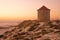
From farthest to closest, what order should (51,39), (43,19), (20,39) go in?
(43,19), (20,39), (51,39)

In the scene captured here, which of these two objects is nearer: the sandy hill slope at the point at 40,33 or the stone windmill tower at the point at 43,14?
the sandy hill slope at the point at 40,33

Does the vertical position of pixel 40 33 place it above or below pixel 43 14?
below

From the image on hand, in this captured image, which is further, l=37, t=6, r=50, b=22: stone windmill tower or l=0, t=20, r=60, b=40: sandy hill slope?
l=37, t=6, r=50, b=22: stone windmill tower

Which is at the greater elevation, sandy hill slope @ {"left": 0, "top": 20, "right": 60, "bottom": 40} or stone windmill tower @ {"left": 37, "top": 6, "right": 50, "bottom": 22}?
stone windmill tower @ {"left": 37, "top": 6, "right": 50, "bottom": 22}

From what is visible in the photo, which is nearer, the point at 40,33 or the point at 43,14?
the point at 40,33

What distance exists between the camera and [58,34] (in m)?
32.5

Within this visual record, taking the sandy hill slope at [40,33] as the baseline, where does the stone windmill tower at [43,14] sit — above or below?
above

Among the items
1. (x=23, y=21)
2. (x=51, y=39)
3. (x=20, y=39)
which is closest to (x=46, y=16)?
(x=23, y=21)

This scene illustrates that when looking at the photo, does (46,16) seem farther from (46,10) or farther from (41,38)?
(41,38)

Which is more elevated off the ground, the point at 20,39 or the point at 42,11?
the point at 42,11

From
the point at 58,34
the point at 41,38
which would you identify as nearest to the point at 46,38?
the point at 41,38

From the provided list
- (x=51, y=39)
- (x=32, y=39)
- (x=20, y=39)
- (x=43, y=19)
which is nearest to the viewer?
(x=51, y=39)

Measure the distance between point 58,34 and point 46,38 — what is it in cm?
311

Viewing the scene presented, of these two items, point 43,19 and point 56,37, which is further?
point 43,19
